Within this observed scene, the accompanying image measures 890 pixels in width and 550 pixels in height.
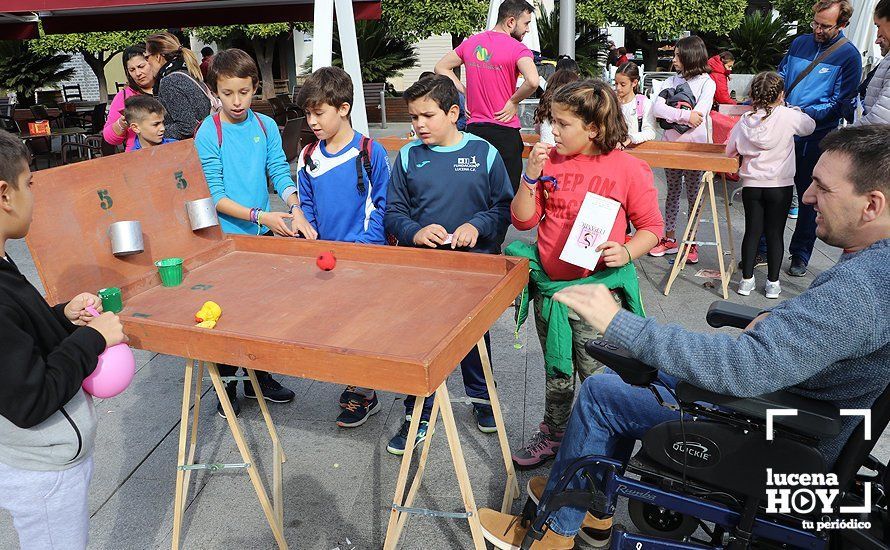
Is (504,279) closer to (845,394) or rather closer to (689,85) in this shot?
(845,394)

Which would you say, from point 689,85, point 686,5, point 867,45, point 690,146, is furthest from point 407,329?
point 686,5

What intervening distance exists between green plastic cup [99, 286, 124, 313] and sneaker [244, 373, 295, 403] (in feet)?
4.88

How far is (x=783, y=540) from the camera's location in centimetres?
188

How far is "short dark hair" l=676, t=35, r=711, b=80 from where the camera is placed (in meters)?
5.74

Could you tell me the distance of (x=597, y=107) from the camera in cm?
261

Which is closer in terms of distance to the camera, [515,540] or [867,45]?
[515,540]

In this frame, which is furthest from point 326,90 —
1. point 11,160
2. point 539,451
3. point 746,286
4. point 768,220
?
point 746,286

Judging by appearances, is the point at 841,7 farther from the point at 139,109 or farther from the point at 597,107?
the point at 139,109

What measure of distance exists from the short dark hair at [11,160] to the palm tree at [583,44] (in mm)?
15720

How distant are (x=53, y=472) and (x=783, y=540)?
77.3 inches

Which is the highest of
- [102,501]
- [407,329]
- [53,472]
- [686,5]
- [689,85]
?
[686,5]

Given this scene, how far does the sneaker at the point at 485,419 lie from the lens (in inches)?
131

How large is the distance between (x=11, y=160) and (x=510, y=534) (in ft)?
6.52

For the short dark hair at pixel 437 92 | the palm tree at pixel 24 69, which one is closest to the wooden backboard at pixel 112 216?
the short dark hair at pixel 437 92
